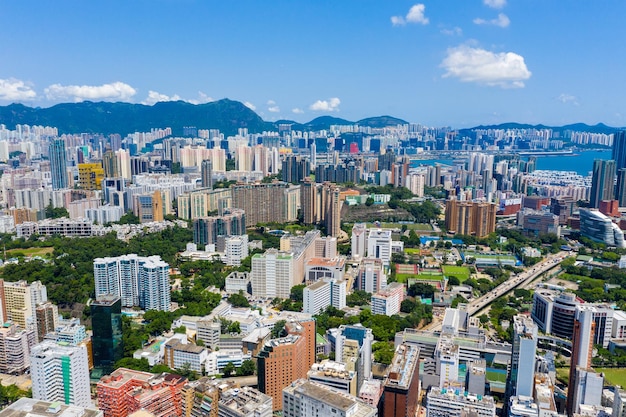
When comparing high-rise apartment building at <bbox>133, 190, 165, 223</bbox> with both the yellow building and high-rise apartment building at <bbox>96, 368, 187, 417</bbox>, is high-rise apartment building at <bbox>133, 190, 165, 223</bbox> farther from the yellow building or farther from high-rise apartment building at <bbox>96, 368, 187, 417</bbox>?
high-rise apartment building at <bbox>96, 368, 187, 417</bbox>

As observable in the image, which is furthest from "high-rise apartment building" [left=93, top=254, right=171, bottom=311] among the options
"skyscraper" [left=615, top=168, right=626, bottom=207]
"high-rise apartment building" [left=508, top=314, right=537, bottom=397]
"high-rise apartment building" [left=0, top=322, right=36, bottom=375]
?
"skyscraper" [left=615, top=168, right=626, bottom=207]

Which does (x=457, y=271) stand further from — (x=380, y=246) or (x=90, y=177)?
(x=90, y=177)

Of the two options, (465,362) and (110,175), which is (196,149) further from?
(465,362)

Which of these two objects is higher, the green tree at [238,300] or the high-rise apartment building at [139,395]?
the high-rise apartment building at [139,395]

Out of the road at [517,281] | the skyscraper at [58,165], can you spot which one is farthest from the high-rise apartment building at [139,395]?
the skyscraper at [58,165]

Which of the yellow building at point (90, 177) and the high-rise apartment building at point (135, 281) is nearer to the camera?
the high-rise apartment building at point (135, 281)

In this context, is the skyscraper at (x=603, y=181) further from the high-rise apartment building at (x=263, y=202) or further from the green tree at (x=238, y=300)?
the green tree at (x=238, y=300)
